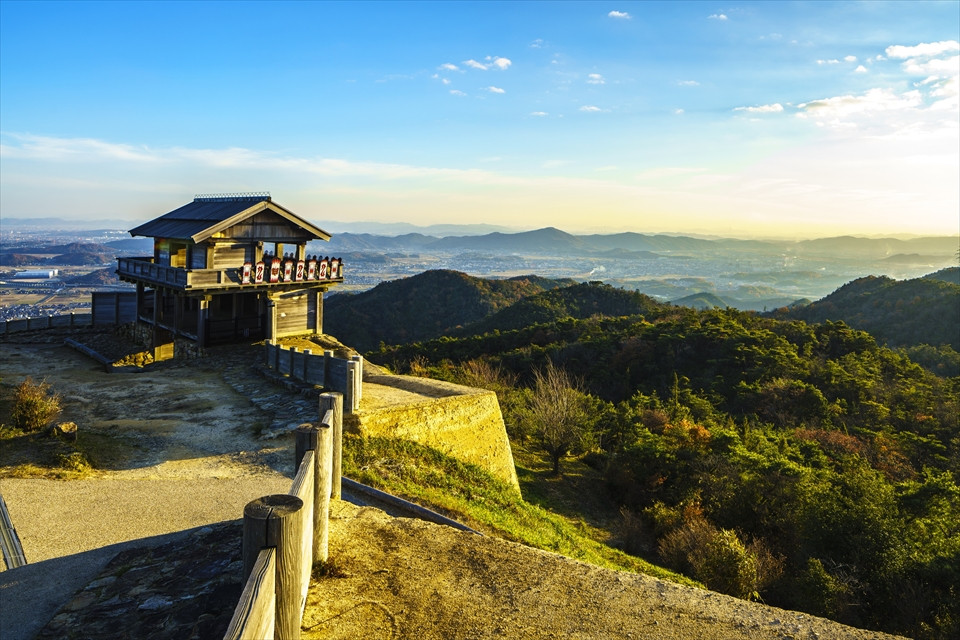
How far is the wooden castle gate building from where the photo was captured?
19.2 meters

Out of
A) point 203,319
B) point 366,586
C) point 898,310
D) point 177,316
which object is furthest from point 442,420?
point 898,310

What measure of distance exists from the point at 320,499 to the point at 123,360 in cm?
1857

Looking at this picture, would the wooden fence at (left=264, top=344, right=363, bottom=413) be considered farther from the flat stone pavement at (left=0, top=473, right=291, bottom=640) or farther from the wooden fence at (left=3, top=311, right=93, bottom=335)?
the wooden fence at (left=3, top=311, right=93, bottom=335)

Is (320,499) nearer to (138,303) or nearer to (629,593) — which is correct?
(629,593)

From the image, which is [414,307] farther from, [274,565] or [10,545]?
[274,565]

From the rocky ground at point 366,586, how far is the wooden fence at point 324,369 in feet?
10.2

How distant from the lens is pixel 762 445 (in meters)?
19.0

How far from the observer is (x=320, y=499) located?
5.22 m

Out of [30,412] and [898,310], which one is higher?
[898,310]

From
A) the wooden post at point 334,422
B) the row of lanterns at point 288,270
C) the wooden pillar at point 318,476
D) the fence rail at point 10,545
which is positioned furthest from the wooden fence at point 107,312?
the wooden pillar at point 318,476

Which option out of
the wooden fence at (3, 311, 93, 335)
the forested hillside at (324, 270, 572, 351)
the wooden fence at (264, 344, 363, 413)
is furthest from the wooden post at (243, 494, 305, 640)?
the forested hillside at (324, 270, 572, 351)

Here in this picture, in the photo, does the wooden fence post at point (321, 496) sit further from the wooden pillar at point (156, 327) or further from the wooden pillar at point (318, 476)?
the wooden pillar at point (156, 327)

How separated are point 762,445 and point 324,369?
49.8 ft

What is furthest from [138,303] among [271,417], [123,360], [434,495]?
[434,495]
